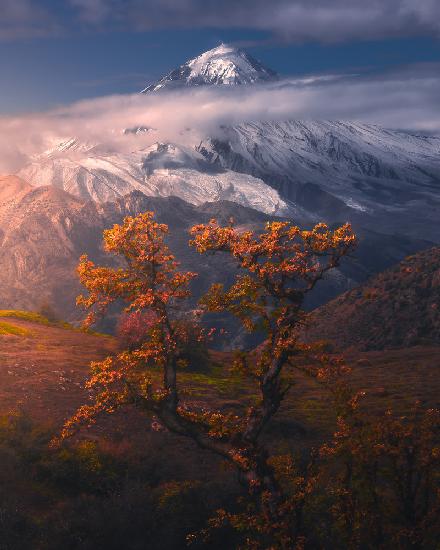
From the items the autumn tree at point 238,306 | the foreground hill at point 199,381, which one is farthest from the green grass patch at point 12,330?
the autumn tree at point 238,306

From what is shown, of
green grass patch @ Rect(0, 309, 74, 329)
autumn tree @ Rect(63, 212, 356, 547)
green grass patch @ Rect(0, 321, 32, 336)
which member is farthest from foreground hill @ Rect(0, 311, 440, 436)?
autumn tree @ Rect(63, 212, 356, 547)

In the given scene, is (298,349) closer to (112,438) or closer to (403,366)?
(112,438)

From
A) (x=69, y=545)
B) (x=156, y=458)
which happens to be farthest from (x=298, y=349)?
(x=156, y=458)

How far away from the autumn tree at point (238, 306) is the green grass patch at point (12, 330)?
112 ft

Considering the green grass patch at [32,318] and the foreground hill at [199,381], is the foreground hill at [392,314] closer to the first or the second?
the foreground hill at [199,381]

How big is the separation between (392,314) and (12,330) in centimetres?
4746

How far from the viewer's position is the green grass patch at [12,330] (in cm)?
4668

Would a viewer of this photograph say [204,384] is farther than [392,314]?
No

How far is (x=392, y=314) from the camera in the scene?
2950 inches

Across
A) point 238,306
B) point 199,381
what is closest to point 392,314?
point 199,381

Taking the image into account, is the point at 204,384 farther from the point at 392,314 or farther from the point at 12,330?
the point at 392,314

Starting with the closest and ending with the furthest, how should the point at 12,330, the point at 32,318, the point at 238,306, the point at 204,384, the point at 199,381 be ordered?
1. the point at 238,306
2. the point at 204,384
3. the point at 199,381
4. the point at 12,330
5. the point at 32,318

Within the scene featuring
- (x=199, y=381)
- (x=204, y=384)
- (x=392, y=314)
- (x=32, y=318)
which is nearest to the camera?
(x=204, y=384)

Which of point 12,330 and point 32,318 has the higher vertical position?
point 32,318
